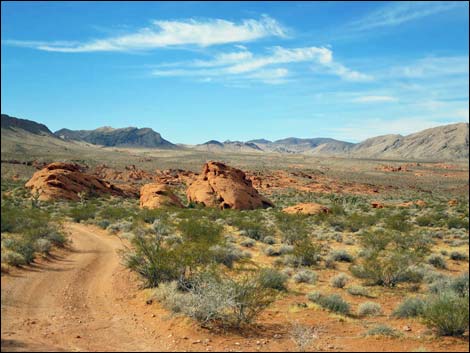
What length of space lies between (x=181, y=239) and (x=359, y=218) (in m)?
16.0

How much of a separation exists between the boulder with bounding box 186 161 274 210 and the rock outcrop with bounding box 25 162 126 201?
37.1 ft

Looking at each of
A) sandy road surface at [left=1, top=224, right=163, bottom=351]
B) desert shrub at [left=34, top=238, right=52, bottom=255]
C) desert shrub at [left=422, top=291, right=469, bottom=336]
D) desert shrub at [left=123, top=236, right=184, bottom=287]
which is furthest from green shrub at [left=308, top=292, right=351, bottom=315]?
desert shrub at [left=34, top=238, right=52, bottom=255]

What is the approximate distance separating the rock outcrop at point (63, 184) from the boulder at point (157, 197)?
7429 mm

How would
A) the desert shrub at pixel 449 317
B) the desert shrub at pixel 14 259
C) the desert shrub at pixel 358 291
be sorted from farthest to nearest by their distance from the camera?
the desert shrub at pixel 358 291 < the desert shrub at pixel 14 259 < the desert shrub at pixel 449 317

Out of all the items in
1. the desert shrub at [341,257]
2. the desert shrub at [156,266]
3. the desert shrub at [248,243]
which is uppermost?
the desert shrub at [156,266]

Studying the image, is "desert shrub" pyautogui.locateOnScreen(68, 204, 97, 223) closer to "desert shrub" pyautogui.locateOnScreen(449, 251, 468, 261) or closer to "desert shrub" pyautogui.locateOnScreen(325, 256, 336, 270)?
"desert shrub" pyautogui.locateOnScreen(325, 256, 336, 270)

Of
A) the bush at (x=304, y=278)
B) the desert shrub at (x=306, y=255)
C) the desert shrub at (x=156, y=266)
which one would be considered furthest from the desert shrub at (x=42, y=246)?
the desert shrub at (x=306, y=255)

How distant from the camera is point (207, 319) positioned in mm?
10172

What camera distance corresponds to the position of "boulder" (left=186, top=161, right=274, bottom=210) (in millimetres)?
44219

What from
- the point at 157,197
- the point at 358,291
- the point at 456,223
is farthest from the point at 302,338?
the point at 157,197

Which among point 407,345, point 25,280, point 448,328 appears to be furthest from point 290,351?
point 25,280

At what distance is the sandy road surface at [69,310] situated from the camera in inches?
320

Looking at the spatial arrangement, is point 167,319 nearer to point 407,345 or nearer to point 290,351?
point 290,351

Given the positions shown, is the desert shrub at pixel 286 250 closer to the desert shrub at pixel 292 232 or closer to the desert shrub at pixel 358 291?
the desert shrub at pixel 292 232
